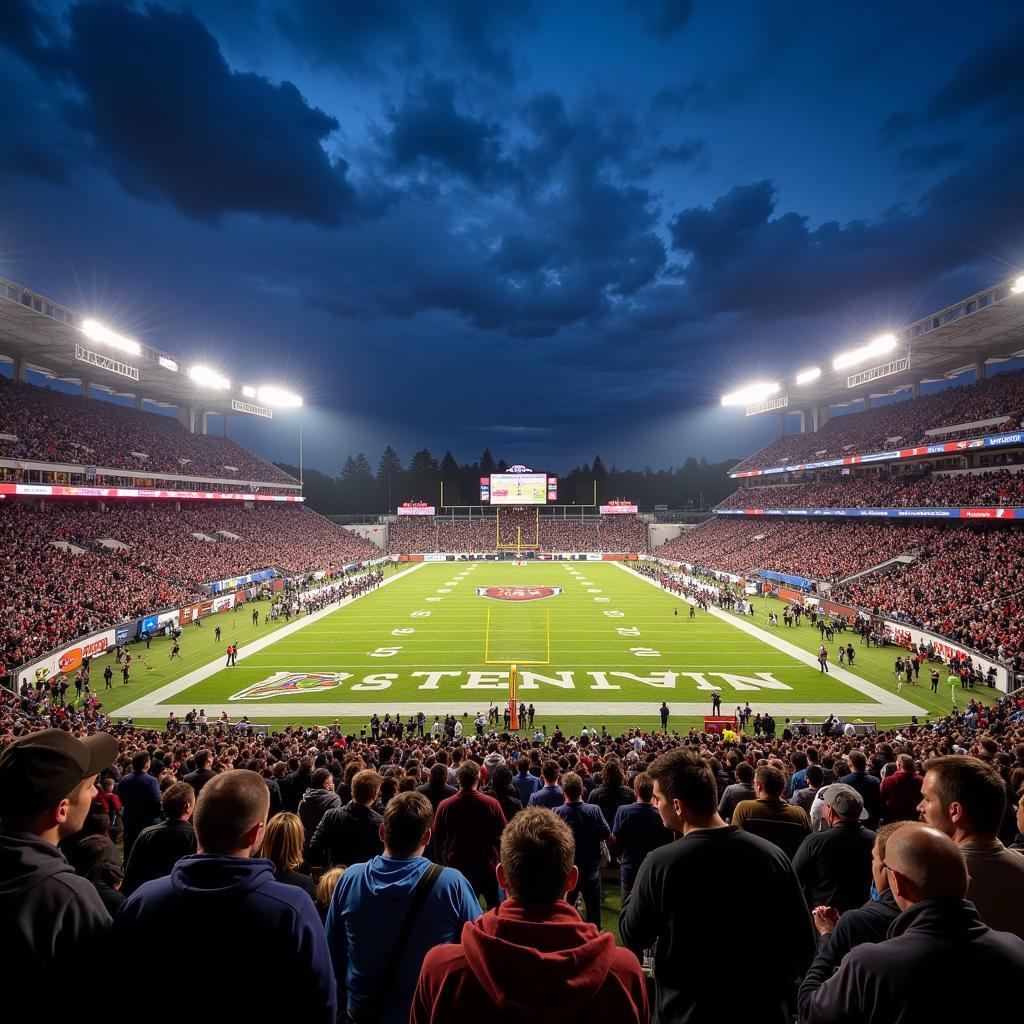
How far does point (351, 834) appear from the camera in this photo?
5289 mm

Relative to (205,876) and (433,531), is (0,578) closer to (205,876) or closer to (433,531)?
(205,876)

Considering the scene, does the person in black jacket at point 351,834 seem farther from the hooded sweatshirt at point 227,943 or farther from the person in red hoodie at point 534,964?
the person in red hoodie at point 534,964

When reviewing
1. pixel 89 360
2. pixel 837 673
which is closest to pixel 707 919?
pixel 837 673

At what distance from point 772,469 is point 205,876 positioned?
76.0 meters

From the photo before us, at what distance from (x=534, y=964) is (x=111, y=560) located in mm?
44038

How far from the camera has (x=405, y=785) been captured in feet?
24.1

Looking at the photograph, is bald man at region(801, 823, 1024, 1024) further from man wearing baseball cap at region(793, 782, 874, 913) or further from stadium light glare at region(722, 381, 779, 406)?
stadium light glare at region(722, 381, 779, 406)

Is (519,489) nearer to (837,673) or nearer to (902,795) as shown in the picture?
(837,673)

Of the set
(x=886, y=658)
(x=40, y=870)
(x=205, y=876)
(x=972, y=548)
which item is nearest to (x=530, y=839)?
(x=205, y=876)

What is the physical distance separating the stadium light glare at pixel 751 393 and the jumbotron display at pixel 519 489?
25.3 m

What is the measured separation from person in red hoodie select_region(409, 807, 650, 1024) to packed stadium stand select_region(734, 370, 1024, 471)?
4897cm

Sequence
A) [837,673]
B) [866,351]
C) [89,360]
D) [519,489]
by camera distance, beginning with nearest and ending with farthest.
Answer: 1. [837,673]
2. [89,360]
3. [866,351]
4. [519,489]

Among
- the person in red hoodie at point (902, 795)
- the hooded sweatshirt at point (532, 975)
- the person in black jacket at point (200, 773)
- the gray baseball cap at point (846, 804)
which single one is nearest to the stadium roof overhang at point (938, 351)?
the person in red hoodie at point (902, 795)

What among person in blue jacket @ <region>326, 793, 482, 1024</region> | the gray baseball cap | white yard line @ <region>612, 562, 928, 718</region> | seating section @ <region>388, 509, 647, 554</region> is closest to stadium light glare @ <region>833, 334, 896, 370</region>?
white yard line @ <region>612, 562, 928, 718</region>
